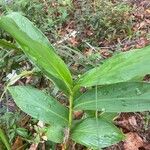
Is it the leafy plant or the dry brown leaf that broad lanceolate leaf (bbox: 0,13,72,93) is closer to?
the leafy plant

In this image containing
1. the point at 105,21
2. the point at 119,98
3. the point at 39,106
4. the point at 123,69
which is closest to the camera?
the point at 123,69

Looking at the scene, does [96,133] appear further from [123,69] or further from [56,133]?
[123,69]

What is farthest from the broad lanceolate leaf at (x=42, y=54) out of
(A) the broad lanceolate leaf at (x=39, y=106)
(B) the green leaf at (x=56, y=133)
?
(B) the green leaf at (x=56, y=133)

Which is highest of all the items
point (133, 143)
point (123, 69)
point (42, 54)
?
point (42, 54)

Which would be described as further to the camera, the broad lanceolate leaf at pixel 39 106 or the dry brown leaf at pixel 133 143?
the dry brown leaf at pixel 133 143

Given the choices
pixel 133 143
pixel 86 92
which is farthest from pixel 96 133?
pixel 133 143

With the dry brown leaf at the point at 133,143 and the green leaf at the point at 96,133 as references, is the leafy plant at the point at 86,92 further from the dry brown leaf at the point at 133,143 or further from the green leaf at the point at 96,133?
the dry brown leaf at the point at 133,143
